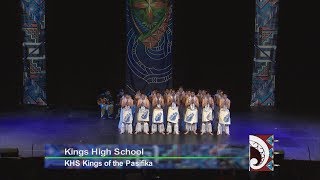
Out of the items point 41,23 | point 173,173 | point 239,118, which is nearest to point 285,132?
point 239,118

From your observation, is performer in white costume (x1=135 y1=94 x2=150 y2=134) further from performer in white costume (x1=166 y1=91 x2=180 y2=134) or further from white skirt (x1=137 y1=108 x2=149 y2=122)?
performer in white costume (x1=166 y1=91 x2=180 y2=134)

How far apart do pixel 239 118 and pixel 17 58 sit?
656cm

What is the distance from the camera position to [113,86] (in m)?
17.5

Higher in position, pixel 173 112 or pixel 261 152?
pixel 173 112

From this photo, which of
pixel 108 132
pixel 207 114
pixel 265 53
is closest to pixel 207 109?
pixel 207 114

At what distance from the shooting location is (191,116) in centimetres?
1446

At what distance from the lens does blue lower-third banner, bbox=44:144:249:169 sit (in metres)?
11.2

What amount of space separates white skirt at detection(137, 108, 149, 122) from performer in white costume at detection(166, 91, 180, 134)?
0.53 metres

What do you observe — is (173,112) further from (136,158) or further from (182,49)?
(182,49)

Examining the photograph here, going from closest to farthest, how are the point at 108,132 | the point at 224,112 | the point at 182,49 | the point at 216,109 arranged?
the point at 224,112, the point at 108,132, the point at 216,109, the point at 182,49

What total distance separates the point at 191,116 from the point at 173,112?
44 centimetres

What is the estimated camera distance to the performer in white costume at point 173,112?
47.4 ft

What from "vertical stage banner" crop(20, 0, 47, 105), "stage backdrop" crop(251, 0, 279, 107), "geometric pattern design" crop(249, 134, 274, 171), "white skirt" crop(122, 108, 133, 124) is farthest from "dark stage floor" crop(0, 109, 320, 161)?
"geometric pattern design" crop(249, 134, 274, 171)

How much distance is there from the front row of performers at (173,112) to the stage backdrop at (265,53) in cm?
311
